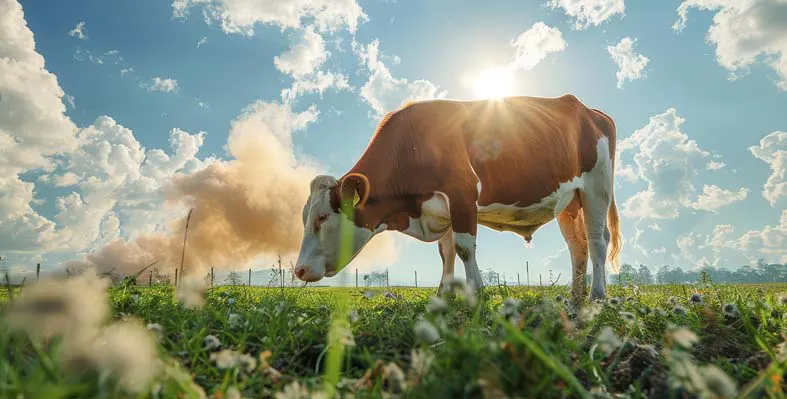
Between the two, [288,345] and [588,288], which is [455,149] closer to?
[588,288]

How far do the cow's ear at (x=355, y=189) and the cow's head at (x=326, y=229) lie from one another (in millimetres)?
15

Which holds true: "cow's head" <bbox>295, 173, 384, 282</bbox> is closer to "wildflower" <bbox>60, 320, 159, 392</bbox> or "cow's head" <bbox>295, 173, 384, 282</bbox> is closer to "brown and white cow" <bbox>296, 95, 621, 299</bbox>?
"brown and white cow" <bbox>296, 95, 621, 299</bbox>

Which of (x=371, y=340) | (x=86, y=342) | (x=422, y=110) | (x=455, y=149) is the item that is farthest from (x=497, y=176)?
(x=86, y=342)

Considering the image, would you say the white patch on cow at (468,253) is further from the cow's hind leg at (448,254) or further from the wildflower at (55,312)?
the wildflower at (55,312)

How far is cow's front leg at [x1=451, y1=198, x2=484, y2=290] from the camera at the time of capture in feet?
23.8

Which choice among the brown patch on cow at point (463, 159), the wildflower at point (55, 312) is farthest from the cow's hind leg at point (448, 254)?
the wildflower at point (55, 312)

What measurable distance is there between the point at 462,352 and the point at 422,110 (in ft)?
24.5

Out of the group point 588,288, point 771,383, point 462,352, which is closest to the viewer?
point 462,352

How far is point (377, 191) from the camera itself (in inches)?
318

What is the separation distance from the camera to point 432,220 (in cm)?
806

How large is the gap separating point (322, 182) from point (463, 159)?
2.29 metres

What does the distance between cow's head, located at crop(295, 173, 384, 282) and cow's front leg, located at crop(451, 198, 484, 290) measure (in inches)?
55.2

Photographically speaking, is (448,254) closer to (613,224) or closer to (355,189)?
(355,189)

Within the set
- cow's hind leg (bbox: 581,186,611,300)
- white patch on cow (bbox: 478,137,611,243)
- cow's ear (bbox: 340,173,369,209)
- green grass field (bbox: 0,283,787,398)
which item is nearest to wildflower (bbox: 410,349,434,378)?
green grass field (bbox: 0,283,787,398)
